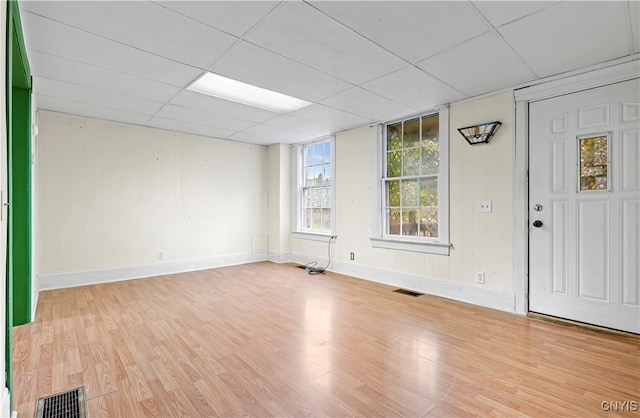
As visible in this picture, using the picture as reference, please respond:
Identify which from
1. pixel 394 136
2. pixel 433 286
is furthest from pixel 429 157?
pixel 433 286

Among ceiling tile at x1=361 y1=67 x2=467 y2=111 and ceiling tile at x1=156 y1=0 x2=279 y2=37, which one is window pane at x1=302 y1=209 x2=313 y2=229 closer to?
ceiling tile at x1=361 y1=67 x2=467 y2=111

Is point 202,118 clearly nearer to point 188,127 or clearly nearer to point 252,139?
point 188,127

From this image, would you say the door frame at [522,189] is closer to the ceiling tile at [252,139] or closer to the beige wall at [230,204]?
the beige wall at [230,204]

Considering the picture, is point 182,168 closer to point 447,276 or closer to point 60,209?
point 60,209

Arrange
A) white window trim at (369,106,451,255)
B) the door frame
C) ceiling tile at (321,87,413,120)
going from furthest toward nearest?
1. white window trim at (369,106,451,255)
2. ceiling tile at (321,87,413,120)
3. the door frame

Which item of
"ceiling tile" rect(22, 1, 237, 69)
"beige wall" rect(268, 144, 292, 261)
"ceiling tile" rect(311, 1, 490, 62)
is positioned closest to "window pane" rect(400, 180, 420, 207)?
"ceiling tile" rect(311, 1, 490, 62)

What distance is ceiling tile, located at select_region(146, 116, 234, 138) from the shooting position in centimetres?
456

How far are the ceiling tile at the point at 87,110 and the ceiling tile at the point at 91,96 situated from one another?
15 centimetres

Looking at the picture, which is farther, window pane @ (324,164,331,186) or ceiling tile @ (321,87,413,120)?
window pane @ (324,164,331,186)

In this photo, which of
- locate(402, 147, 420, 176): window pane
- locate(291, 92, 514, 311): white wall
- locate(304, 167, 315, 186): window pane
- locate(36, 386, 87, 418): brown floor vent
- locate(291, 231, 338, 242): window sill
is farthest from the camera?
locate(304, 167, 315, 186): window pane

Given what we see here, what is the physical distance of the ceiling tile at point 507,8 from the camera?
6.37 feet

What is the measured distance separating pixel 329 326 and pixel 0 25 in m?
2.84

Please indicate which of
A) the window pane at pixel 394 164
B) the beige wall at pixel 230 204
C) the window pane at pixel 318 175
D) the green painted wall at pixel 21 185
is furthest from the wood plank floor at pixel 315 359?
the window pane at pixel 318 175

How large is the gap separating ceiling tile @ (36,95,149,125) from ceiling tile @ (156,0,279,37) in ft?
8.59
